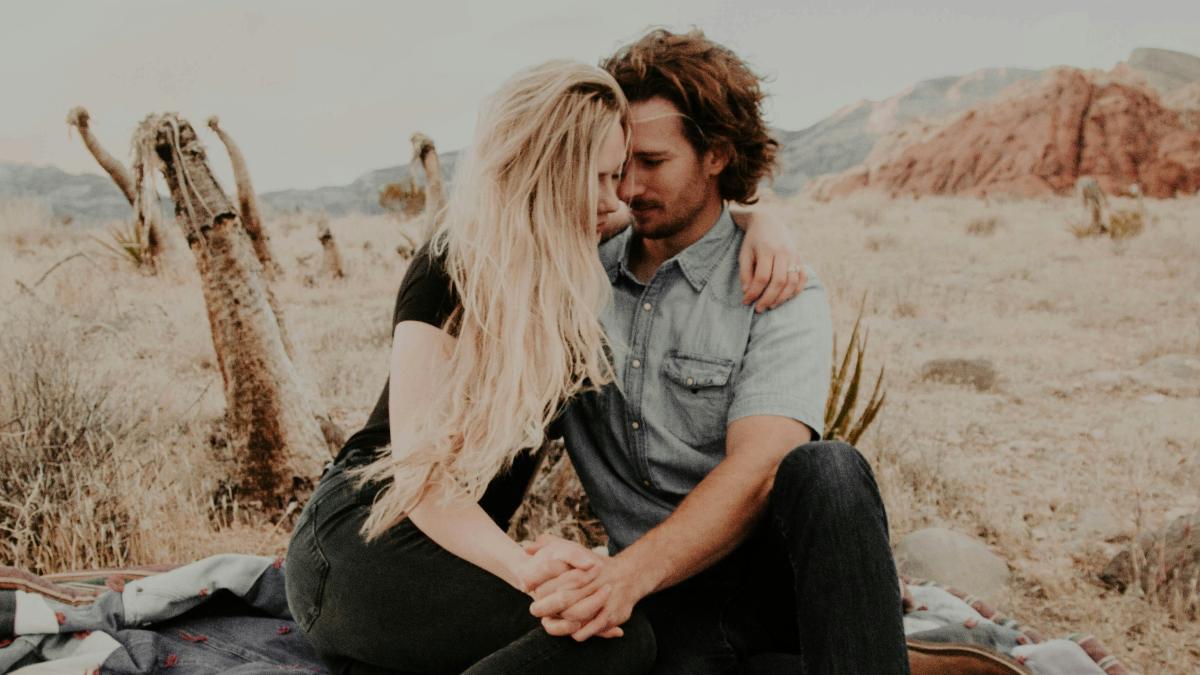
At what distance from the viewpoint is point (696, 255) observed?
2605 millimetres

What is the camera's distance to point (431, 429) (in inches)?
82.0

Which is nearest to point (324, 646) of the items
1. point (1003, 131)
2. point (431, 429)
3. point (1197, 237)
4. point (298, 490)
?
point (431, 429)

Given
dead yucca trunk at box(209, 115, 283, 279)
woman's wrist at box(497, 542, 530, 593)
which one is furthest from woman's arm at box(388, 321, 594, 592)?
dead yucca trunk at box(209, 115, 283, 279)

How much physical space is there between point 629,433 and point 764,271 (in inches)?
22.0

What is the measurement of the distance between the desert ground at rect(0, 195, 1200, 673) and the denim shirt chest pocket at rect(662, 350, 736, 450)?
172 centimetres

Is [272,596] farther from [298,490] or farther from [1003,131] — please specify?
[1003,131]

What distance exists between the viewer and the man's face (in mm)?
2535

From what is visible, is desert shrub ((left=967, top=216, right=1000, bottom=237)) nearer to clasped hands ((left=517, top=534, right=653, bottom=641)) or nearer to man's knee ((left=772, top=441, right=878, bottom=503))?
man's knee ((left=772, top=441, right=878, bottom=503))

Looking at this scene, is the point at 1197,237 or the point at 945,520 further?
the point at 1197,237

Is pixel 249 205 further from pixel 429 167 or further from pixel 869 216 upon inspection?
pixel 869 216

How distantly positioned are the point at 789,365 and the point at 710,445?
0.31 m

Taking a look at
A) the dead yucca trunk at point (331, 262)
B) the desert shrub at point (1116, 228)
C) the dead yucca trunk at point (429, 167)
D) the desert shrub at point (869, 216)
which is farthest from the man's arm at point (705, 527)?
the desert shrub at point (869, 216)

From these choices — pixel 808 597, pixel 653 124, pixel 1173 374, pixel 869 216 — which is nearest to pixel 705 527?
pixel 808 597

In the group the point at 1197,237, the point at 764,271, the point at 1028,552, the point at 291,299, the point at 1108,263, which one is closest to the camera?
the point at 764,271
